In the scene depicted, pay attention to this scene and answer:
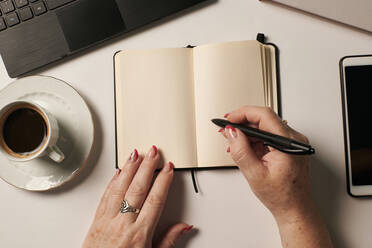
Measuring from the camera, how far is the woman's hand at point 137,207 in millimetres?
614

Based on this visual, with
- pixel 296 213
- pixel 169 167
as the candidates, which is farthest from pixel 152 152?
pixel 296 213

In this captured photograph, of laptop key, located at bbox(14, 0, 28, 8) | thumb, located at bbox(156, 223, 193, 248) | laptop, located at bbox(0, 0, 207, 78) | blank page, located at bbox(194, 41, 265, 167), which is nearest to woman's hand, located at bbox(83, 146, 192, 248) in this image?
thumb, located at bbox(156, 223, 193, 248)

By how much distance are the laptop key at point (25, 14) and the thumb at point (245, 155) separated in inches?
18.3

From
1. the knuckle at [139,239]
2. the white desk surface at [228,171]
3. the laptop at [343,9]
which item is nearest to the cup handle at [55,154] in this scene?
the white desk surface at [228,171]

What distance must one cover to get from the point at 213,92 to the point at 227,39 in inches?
4.8

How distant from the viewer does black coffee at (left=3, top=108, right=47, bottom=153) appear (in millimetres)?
573

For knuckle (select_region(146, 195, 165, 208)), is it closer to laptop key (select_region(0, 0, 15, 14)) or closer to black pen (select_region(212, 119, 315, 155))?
black pen (select_region(212, 119, 315, 155))

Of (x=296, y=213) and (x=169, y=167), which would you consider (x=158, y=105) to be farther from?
(x=296, y=213)

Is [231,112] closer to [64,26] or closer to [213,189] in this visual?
[213,189]

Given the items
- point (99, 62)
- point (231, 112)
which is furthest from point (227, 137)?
point (99, 62)

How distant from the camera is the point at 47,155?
1.98 feet

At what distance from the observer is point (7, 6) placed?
2.05 feet

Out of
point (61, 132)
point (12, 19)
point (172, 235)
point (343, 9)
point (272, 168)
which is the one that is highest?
point (12, 19)

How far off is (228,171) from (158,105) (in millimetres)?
191
